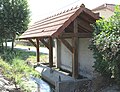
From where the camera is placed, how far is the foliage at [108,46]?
735cm

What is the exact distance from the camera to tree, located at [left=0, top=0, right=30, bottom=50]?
24.9 meters

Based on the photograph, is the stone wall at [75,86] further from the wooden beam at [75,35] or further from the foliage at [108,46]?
the wooden beam at [75,35]

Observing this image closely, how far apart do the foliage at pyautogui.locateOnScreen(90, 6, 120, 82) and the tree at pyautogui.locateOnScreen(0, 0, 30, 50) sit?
17.4 metres

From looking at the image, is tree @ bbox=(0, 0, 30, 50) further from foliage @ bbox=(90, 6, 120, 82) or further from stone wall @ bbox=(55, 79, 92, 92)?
foliage @ bbox=(90, 6, 120, 82)

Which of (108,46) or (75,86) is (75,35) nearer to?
(75,86)

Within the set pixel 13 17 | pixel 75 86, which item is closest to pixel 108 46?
pixel 75 86

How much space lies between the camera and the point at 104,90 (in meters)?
8.45

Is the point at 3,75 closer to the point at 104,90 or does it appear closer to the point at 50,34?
the point at 50,34

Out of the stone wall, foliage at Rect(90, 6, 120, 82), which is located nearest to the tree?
the stone wall

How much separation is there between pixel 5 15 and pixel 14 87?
61.6 feet

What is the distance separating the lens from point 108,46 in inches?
302

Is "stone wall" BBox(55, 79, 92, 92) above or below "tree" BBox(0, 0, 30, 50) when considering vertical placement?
below

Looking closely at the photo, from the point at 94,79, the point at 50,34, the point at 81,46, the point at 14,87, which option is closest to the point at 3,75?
the point at 14,87

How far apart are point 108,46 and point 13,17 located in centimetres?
1890
